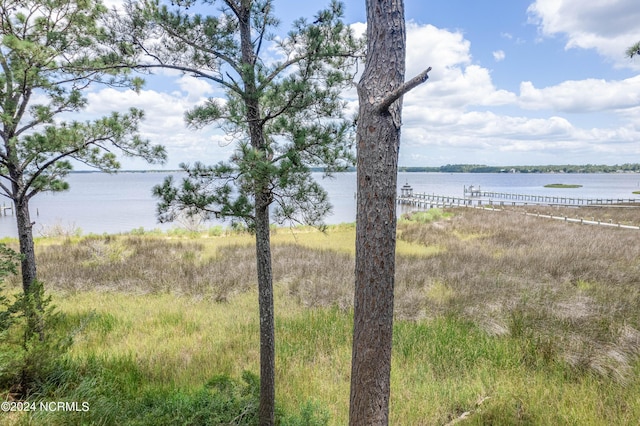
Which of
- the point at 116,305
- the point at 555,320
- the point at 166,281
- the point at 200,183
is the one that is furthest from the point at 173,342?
the point at 555,320

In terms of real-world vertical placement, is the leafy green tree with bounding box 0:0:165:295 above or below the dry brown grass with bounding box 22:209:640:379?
above

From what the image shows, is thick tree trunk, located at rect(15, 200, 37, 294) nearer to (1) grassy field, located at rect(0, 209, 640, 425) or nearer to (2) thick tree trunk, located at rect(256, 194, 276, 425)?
(1) grassy field, located at rect(0, 209, 640, 425)

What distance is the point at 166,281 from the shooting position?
9469 mm

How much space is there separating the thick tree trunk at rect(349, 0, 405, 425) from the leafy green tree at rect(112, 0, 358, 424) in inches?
35.3

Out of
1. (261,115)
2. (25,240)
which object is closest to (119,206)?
Answer: (25,240)

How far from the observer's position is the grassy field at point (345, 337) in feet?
12.1

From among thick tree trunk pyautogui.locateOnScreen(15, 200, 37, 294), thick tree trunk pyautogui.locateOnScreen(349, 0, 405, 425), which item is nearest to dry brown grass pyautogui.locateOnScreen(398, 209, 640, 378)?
thick tree trunk pyautogui.locateOnScreen(349, 0, 405, 425)

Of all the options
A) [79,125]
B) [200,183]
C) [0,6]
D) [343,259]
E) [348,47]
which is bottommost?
[343,259]

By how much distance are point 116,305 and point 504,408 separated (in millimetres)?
7719

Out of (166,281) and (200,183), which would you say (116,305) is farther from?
(200,183)

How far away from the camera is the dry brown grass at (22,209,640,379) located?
222 inches

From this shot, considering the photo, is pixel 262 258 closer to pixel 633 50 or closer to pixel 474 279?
pixel 474 279

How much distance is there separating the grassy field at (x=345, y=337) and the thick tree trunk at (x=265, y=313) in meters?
0.29

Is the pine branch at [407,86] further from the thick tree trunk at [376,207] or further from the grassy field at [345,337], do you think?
the grassy field at [345,337]
